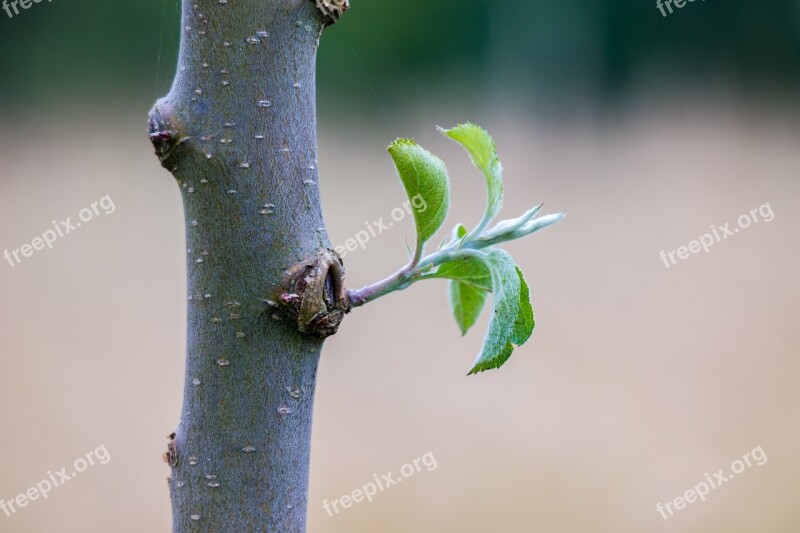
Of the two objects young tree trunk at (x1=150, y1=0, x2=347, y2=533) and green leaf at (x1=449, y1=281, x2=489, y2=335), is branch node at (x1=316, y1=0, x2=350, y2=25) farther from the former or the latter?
green leaf at (x1=449, y1=281, x2=489, y2=335)

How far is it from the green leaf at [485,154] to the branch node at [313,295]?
76 mm

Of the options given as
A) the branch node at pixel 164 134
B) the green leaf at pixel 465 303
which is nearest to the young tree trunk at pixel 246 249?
the branch node at pixel 164 134

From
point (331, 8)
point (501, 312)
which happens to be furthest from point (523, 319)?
point (331, 8)

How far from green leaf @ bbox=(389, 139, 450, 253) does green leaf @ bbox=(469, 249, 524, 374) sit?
3 centimetres

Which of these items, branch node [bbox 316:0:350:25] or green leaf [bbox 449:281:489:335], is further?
green leaf [bbox 449:281:489:335]

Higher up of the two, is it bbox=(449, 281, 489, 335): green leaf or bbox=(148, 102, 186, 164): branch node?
bbox=(148, 102, 186, 164): branch node

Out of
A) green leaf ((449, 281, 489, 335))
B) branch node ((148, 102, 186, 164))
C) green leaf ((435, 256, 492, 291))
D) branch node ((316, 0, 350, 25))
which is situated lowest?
green leaf ((449, 281, 489, 335))

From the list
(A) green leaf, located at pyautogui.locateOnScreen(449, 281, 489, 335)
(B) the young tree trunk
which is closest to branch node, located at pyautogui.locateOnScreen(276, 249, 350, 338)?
(B) the young tree trunk

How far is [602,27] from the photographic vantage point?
3.32 ft

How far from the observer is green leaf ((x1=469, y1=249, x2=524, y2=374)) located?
277 millimetres

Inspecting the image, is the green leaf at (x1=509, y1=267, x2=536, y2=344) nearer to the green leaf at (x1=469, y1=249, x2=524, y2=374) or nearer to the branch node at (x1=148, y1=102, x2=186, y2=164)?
the green leaf at (x1=469, y1=249, x2=524, y2=374)

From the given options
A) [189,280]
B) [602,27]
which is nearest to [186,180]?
[189,280]

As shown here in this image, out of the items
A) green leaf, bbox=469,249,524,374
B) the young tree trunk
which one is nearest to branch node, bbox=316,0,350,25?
the young tree trunk

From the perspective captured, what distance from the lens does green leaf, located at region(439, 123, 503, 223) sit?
0.97 ft
